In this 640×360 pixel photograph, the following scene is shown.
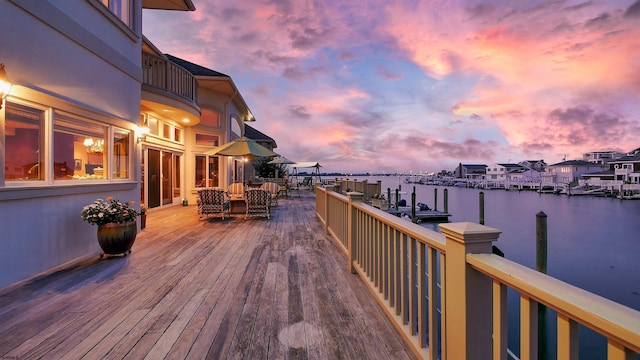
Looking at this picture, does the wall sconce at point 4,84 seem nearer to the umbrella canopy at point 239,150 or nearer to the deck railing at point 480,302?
the deck railing at point 480,302

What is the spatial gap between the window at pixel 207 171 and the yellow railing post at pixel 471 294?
1144 cm

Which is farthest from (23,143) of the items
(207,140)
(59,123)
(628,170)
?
(628,170)

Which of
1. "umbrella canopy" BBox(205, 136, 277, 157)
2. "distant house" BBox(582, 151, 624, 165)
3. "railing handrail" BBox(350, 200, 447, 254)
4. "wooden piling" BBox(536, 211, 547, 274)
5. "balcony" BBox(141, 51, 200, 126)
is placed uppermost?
"distant house" BBox(582, 151, 624, 165)

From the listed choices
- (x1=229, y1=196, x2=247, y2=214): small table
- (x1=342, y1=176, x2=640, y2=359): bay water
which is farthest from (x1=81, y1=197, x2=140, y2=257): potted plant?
(x1=342, y1=176, x2=640, y2=359): bay water

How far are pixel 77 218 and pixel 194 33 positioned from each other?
1013 cm

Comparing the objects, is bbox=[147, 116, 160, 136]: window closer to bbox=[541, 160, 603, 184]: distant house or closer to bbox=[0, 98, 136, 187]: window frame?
bbox=[0, 98, 136, 187]: window frame

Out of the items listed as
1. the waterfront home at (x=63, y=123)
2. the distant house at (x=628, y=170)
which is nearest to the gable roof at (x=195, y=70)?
the waterfront home at (x=63, y=123)

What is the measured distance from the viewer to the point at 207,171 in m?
11.4

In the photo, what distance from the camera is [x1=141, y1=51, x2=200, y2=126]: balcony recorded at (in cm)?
705

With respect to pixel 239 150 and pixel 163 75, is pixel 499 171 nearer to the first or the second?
pixel 239 150

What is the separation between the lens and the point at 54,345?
204 cm

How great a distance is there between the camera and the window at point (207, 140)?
11188mm

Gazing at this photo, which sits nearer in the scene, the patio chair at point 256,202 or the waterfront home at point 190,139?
the patio chair at point 256,202

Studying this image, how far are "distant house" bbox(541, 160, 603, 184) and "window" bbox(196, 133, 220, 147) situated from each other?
63526 mm
